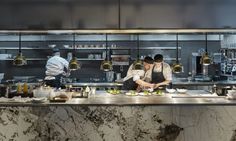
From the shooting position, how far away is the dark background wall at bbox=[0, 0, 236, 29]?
15.8 feet

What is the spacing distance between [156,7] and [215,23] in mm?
868

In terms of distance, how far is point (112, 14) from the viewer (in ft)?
15.8

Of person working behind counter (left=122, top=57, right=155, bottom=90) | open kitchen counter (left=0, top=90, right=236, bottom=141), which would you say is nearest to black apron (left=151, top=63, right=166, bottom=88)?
person working behind counter (left=122, top=57, right=155, bottom=90)

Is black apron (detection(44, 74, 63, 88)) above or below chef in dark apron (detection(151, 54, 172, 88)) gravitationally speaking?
below

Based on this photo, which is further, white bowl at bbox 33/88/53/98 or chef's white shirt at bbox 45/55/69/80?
chef's white shirt at bbox 45/55/69/80

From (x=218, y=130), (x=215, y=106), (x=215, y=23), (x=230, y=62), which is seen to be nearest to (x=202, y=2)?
(x=215, y=23)

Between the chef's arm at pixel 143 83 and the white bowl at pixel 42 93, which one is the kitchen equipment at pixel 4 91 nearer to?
the white bowl at pixel 42 93

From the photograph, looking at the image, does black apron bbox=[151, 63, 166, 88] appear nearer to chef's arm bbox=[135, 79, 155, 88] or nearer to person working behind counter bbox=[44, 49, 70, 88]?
chef's arm bbox=[135, 79, 155, 88]

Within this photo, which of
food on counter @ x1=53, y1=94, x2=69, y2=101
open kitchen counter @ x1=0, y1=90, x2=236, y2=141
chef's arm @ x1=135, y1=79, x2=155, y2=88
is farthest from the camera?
chef's arm @ x1=135, y1=79, x2=155, y2=88

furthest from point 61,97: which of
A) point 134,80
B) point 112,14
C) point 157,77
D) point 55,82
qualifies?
point 55,82

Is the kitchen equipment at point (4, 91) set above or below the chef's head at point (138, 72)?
below

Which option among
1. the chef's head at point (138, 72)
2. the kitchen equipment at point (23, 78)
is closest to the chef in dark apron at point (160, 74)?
the chef's head at point (138, 72)

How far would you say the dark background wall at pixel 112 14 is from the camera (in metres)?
4.82

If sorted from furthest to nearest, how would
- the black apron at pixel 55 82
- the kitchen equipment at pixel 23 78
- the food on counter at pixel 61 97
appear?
the kitchen equipment at pixel 23 78
the black apron at pixel 55 82
the food on counter at pixel 61 97
